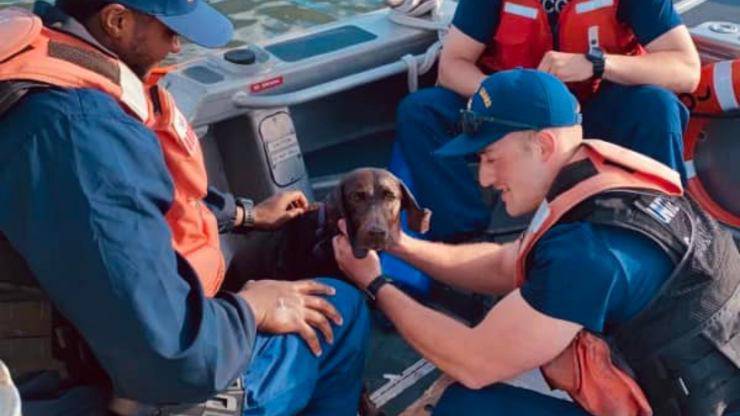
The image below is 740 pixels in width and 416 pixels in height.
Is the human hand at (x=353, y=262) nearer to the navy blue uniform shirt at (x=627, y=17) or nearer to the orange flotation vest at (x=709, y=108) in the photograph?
the navy blue uniform shirt at (x=627, y=17)

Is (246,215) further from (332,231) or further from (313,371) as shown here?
(313,371)

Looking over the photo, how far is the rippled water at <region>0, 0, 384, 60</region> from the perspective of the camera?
9141 mm

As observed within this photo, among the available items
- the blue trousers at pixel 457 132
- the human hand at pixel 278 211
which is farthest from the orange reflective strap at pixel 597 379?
the blue trousers at pixel 457 132

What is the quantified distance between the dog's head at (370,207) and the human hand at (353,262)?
0.02m

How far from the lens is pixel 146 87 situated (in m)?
2.45

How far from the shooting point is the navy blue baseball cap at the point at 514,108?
2.48m

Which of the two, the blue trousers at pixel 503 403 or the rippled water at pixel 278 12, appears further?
the rippled water at pixel 278 12

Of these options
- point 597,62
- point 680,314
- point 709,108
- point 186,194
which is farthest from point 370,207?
point 709,108

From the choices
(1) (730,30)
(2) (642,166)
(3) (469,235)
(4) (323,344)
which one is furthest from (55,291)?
(1) (730,30)

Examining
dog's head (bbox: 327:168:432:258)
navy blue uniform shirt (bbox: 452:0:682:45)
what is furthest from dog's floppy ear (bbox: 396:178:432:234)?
navy blue uniform shirt (bbox: 452:0:682:45)

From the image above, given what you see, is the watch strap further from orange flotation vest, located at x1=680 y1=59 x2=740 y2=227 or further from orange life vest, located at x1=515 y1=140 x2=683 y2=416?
orange flotation vest, located at x1=680 y1=59 x2=740 y2=227

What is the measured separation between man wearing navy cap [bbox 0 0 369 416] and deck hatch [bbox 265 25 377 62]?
172 cm

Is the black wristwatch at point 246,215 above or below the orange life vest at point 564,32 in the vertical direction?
below

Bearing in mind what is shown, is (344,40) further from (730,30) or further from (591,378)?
(591,378)
